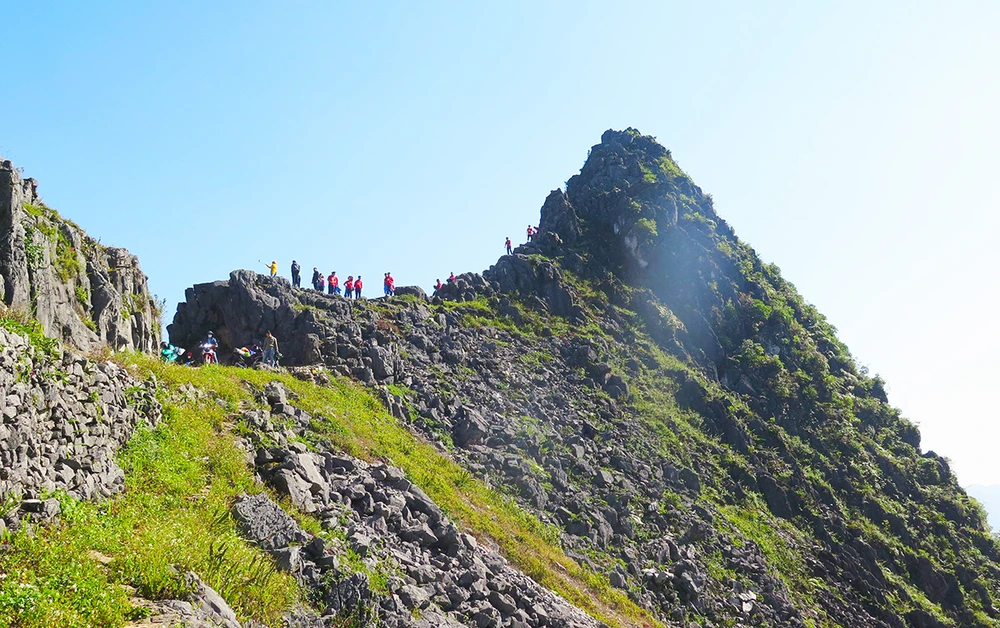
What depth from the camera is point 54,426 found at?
37.4ft

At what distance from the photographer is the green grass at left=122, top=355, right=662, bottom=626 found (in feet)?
63.4

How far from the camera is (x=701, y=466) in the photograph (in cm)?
3388

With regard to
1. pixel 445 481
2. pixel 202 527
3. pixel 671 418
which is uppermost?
pixel 671 418

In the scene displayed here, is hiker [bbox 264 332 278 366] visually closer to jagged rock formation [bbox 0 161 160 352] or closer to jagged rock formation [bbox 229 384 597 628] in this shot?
jagged rock formation [bbox 0 161 160 352]

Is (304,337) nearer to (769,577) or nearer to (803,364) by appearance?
(769,577)

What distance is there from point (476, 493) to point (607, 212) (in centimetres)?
3456

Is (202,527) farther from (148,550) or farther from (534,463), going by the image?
(534,463)

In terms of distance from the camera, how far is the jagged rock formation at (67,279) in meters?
17.7

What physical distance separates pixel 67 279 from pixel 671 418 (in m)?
28.5

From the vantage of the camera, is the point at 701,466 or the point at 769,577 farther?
the point at 701,466

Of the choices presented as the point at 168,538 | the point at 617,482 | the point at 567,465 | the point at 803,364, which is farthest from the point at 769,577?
the point at 168,538

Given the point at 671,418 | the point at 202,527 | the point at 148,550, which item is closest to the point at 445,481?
the point at 202,527

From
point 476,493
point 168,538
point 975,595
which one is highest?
point 975,595

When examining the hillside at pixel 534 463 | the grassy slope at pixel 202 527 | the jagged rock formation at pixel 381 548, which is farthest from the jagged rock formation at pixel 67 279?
the jagged rock formation at pixel 381 548
